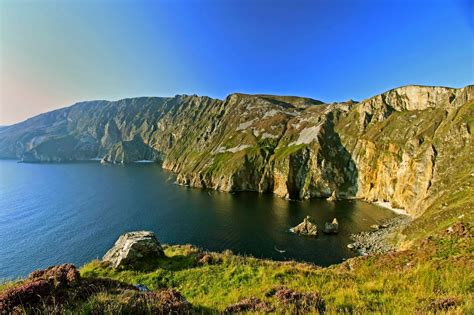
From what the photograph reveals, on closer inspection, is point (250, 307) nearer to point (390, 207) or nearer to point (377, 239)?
point (377, 239)

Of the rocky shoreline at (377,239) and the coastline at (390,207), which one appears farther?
the coastline at (390,207)

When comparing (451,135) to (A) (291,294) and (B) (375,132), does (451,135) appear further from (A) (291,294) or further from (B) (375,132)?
(A) (291,294)

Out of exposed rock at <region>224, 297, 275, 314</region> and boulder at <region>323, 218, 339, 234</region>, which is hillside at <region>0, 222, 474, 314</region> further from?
boulder at <region>323, 218, 339, 234</region>

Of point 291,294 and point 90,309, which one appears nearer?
point 90,309

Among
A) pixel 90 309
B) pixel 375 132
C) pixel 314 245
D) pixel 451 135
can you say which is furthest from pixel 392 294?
pixel 375 132

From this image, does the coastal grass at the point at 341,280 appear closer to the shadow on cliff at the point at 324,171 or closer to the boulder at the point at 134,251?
the boulder at the point at 134,251

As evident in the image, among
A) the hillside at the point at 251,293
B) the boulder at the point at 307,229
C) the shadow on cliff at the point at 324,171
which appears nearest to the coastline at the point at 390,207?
the shadow on cliff at the point at 324,171

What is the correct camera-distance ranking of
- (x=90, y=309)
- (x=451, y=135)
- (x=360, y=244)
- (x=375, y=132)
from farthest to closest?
(x=375, y=132) < (x=451, y=135) < (x=360, y=244) < (x=90, y=309)

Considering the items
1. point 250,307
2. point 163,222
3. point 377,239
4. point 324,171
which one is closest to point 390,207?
point 324,171
